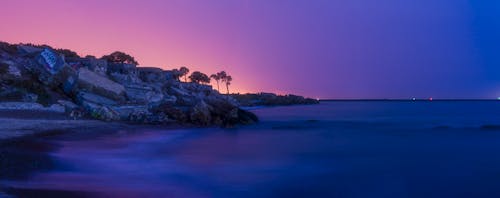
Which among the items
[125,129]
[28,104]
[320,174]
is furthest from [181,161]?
[28,104]

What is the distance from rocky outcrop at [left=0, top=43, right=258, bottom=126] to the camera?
31.1 metres

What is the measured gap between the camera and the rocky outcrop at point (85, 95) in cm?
3112

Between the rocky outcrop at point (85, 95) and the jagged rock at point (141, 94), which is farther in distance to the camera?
the jagged rock at point (141, 94)

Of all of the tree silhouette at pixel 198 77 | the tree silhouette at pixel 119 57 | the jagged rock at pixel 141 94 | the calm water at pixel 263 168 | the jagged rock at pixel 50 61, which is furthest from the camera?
the tree silhouette at pixel 198 77

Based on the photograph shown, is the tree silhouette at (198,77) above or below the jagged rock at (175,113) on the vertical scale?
above

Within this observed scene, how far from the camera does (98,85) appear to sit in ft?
125

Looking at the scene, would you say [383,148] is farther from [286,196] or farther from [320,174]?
[286,196]

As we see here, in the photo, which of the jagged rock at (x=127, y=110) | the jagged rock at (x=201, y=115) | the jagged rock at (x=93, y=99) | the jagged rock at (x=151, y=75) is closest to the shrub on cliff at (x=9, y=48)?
the jagged rock at (x=93, y=99)

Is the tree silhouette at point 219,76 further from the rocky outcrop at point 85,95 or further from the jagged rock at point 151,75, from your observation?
the rocky outcrop at point 85,95

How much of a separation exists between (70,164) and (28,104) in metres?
16.8

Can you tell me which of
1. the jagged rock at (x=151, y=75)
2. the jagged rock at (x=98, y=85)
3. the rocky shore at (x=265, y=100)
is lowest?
the jagged rock at (x=98, y=85)

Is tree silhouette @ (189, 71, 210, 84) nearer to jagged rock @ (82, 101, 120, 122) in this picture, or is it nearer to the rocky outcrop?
the rocky outcrop

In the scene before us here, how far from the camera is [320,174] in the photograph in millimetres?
15594

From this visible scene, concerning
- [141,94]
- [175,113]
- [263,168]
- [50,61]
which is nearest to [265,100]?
[141,94]
